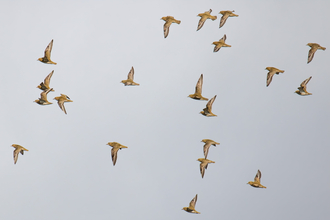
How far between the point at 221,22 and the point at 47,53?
46.2ft

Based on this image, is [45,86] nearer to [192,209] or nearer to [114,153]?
[114,153]

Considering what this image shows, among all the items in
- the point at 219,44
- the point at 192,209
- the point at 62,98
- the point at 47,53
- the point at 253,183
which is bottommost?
the point at 192,209

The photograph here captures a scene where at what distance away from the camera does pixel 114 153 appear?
48062 mm

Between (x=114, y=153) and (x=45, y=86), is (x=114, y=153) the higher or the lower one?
the lower one

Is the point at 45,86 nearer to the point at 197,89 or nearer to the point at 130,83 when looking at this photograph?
the point at 130,83

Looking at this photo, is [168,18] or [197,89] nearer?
[197,89]

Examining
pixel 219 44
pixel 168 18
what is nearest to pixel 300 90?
pixel 219 44

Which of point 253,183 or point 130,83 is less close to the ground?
point 130,83

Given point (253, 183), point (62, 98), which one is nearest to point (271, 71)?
point (253, 183)

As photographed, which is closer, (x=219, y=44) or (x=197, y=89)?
(x=197, y=89)

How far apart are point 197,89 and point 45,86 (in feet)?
38.7

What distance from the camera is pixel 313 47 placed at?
4747 centimetres

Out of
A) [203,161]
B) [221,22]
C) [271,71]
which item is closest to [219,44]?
[221,22]

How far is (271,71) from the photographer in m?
47.4
